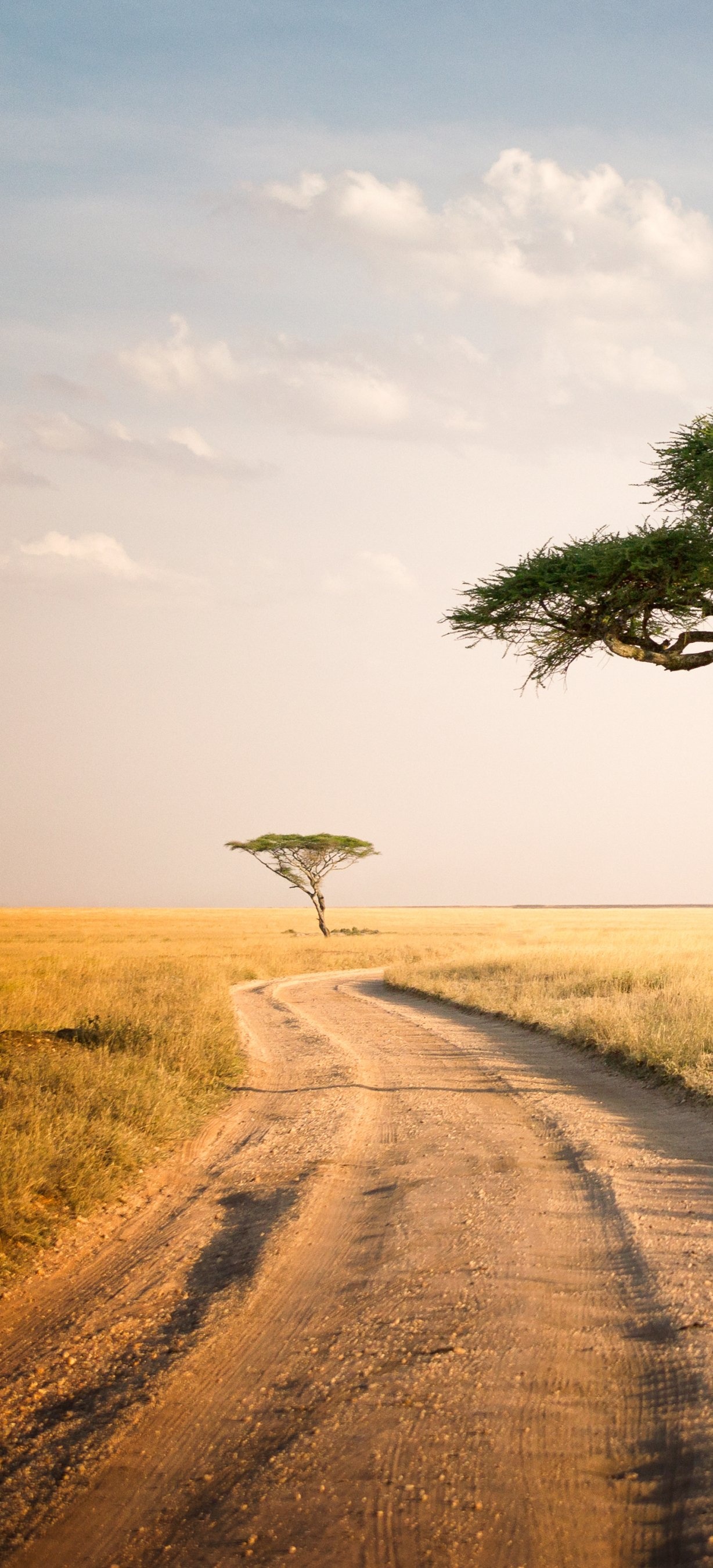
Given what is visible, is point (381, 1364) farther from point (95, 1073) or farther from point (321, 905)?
point (321, 905)

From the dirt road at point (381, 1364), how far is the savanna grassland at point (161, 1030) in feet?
1.69

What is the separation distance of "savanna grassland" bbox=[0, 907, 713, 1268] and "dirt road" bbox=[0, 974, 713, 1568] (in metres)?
0.52

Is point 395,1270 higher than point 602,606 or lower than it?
lower

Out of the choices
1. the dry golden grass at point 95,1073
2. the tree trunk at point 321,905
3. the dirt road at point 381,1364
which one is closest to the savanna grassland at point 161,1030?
the dry golden grass at point 95,1073

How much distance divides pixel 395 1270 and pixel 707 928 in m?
69.5

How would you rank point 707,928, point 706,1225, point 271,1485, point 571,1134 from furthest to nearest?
1. point 707,928
2. point 571,1134
3. point 706,1225
4. point 271,1485

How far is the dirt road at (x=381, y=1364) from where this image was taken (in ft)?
10.0

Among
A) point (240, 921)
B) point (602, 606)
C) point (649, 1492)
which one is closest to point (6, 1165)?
point (649, 1492)

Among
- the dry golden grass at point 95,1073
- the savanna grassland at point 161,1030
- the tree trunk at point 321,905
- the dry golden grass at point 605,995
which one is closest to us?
the dry golden grass at point 95,1073

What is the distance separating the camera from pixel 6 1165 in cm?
617

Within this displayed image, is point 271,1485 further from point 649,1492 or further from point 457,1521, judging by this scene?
point 649,1492

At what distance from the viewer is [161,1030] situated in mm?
12578

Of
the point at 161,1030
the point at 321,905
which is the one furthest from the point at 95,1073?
the point at 321,905

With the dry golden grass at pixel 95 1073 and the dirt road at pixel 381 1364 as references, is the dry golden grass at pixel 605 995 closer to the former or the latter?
the dirt road at pixel 381 1364
